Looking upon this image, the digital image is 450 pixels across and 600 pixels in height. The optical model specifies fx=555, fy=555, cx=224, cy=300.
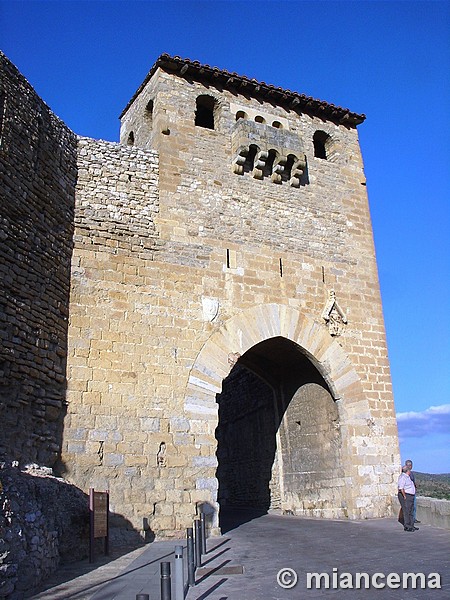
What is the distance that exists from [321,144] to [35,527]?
1056 centimetres

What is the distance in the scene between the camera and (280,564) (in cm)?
602

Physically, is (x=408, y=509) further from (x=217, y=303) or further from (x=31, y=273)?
(x=31, y=273)

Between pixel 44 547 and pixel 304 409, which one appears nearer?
pixel 44 547

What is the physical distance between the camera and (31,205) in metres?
8.34

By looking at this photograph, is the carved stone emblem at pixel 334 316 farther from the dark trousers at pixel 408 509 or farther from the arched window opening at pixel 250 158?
the dark trousers at pixel 408 509

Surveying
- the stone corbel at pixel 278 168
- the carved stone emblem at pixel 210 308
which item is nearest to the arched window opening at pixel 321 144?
the stone corbel at pixel 278 168

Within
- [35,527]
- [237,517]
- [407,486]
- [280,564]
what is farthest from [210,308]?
[237,517]

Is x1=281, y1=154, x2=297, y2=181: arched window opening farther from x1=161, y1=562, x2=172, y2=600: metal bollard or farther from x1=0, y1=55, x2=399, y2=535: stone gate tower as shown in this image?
x1=161, y1=562, x2=172, y2=600: metal bollard

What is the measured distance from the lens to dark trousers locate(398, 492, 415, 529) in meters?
8.32

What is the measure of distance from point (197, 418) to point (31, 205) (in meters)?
4.22

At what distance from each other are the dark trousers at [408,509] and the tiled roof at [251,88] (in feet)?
27.7

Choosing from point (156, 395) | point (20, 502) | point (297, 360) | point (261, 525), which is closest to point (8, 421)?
point (20, 502)

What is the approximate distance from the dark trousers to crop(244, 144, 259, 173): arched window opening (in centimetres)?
674

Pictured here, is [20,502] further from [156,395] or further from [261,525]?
[261,525]
